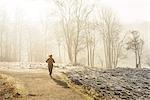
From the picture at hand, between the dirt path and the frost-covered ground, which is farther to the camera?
the frost-covered ground

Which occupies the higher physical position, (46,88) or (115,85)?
(46,88)

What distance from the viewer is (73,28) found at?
61031 mm

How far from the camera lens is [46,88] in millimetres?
24375

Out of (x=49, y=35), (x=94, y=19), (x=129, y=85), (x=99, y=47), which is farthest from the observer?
(x=99, y=47)

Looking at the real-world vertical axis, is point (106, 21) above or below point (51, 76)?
above

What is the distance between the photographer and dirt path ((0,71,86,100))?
22.1 metres

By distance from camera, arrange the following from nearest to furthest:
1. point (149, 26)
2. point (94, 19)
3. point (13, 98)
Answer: point (13, 98), point (94, 19), point (149, 26)

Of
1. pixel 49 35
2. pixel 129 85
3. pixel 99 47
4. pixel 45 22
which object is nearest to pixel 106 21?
pixel 45 22

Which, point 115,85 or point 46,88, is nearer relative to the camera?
point 46,88

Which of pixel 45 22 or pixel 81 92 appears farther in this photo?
pixel 45 22

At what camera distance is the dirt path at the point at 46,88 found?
72.5 ft

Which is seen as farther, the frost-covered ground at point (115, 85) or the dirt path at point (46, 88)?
the frost-covered ground at point (115, 85)

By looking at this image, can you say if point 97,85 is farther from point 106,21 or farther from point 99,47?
point 99,47

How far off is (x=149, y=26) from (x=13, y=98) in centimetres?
14196
